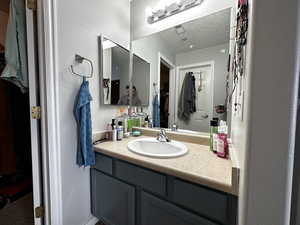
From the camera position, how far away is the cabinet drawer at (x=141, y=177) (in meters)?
0.85

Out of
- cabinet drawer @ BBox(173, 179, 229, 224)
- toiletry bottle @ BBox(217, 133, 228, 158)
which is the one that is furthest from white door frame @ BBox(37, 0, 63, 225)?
toiletry bottle @ BBox(217, 133, 228, 158)

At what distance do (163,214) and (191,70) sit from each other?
47.6 inches

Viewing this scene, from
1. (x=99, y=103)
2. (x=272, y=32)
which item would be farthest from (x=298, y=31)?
(x=99, y=103)

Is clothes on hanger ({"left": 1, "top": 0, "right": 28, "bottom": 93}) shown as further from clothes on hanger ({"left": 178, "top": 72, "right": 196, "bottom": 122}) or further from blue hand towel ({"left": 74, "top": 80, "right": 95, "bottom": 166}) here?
clothes on hanger ({"left": 178, "top": 72, "right": 196, "bottom": 122})

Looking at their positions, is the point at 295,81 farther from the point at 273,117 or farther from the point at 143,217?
the point at 143,217

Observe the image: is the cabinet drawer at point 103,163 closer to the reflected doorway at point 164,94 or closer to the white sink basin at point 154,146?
the white sink basin at point 154,146

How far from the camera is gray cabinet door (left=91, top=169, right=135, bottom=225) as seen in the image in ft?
3.33

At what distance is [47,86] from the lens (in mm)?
958

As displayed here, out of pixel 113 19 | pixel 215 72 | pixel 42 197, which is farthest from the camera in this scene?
pixel 113 19

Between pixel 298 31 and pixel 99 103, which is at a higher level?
pixel 298 31

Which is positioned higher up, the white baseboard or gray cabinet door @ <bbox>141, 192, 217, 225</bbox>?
gray cabinet door @ <bbox>141, 192, 217, 225</bbox>

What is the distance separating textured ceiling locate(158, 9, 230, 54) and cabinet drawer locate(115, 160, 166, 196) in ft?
3.86

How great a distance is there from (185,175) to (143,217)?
51 centimetres

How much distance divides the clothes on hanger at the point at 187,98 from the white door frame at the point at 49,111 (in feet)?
3.60
